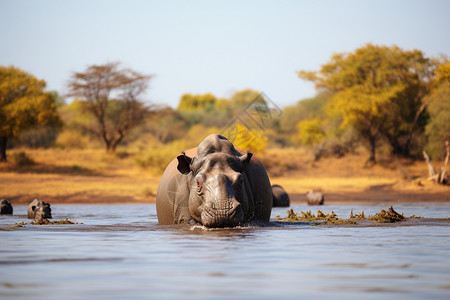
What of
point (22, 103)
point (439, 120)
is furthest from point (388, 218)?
point (22, 103)

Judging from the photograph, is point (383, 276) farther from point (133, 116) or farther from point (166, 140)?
point (166, 140)

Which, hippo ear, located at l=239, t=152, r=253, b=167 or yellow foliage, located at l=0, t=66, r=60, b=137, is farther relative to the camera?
yellow foliage, located at l=0, t=66, r=60, b=137

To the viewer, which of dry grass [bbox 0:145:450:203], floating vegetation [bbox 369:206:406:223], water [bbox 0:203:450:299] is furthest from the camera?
dry grass [bbox 0:145:450:203]

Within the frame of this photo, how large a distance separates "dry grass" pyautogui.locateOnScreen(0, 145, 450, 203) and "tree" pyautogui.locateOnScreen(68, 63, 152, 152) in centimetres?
534

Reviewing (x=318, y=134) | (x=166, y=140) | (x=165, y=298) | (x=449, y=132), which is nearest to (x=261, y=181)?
(x=165, y=298)

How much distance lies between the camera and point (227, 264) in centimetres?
776

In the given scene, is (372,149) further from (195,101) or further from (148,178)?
(195,101)

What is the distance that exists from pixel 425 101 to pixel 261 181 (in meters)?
34.8

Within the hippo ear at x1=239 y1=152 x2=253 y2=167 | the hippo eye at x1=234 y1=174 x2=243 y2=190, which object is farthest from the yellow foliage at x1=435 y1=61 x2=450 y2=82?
the hippo eye at x1=234 y1=174 x2=243 y2=190

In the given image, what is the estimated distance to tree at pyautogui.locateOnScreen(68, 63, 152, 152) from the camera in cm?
5309

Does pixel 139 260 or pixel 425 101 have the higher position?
pixel 425 101

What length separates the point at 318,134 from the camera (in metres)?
51.1

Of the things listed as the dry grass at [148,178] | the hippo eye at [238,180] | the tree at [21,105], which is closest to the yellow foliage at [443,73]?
the dry grass at [148,178]

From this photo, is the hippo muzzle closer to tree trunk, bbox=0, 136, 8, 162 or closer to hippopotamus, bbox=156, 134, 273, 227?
hippopotamus, bbox=156, 134, 273, 227
